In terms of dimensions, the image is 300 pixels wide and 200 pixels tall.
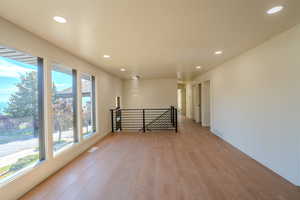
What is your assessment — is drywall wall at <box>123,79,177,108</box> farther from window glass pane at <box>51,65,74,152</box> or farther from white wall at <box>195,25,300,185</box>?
window glass pane at <box>51,65,74,152</box>

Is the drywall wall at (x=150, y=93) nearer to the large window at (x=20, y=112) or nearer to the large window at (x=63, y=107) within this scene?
the large window at (x=63, y=107)

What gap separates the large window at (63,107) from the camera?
9.86 feet

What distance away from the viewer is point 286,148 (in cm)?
243

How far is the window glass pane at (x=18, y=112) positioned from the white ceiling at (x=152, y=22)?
57cm

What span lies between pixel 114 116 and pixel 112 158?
3.12m

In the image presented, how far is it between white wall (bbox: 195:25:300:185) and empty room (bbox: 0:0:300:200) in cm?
2

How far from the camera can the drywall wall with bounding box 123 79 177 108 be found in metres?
8.40

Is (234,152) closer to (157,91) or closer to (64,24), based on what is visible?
(64,24)

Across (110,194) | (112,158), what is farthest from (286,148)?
(112,158)

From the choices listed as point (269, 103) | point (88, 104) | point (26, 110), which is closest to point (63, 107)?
point (26, 110)

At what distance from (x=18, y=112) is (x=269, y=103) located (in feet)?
14.3

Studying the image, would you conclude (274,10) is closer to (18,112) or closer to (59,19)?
(59,19)

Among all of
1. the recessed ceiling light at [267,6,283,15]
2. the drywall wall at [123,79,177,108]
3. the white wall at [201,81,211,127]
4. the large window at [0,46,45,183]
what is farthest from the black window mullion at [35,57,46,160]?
the white wall at [201,81,211,127]

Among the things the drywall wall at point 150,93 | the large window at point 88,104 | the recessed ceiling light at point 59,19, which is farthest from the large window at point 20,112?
the drywall wall at point 150,93
